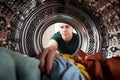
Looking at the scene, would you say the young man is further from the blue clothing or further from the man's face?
the blue clothing

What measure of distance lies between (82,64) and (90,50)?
12 cm

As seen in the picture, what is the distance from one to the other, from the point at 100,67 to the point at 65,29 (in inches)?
7.7

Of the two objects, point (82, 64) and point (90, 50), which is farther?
point (90, 50)

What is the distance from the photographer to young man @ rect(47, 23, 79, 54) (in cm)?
93

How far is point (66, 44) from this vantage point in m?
0.93

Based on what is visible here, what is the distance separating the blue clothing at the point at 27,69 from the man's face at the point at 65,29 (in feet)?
0.56

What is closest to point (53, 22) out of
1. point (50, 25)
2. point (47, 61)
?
point (50, 25)

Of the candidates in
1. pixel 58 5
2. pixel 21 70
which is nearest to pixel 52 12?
pixel 58 5

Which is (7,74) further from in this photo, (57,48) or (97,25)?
(97,25)

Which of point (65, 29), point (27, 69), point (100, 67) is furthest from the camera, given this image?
point (65, 29)

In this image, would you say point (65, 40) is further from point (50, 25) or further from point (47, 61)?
point (47, 61)

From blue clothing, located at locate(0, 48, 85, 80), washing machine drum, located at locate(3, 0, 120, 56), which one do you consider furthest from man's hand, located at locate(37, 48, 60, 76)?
washing machine drum, located at locate(3, 0, 120, 56)

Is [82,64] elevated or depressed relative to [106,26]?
depressed

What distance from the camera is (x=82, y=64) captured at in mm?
847
